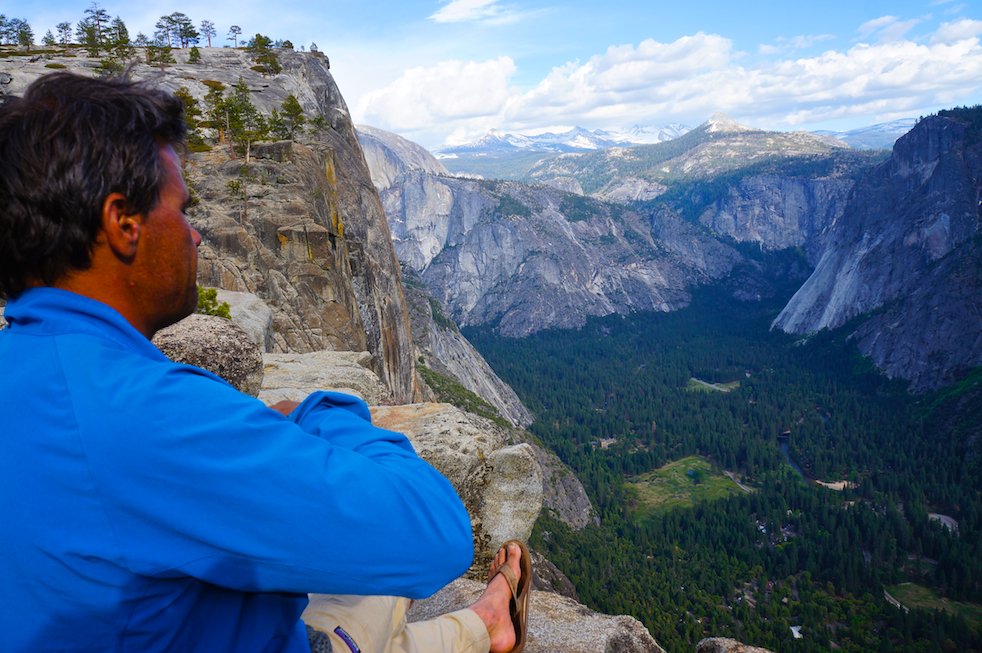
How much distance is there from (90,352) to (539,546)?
62.2 meters

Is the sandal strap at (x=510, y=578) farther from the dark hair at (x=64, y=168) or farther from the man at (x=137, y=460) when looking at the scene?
the dark hair at (x=64, y=168)

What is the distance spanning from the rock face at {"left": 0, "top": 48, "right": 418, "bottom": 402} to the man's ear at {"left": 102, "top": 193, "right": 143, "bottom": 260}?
14.6m

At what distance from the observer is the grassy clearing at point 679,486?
293ft

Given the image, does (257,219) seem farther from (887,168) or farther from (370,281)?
(887,168)

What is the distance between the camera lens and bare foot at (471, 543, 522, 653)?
4.84m

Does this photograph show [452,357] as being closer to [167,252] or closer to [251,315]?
[251,315]

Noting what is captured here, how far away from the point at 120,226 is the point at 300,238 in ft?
82.2

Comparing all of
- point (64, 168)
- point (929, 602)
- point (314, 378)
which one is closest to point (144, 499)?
point (64, 168)

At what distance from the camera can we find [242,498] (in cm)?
173

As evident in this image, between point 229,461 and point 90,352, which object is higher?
point 90,352

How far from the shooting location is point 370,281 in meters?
35.3

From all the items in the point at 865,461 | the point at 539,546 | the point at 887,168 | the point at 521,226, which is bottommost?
the point at 865,461

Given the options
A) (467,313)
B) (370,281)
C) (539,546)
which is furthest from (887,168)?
(370,281)

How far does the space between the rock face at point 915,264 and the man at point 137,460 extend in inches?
5272
